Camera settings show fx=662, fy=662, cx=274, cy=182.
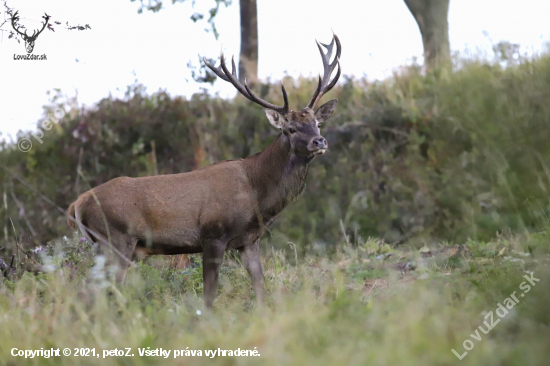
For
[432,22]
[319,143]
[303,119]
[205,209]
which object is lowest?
[205,209]

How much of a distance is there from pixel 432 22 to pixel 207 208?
9760mm

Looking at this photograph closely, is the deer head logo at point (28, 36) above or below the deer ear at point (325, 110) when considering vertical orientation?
above

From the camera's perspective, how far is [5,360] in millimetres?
3914

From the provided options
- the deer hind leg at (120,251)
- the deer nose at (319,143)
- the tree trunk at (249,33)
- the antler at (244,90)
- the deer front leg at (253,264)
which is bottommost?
the deer front leg at (253,264)

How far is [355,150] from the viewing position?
417 inches

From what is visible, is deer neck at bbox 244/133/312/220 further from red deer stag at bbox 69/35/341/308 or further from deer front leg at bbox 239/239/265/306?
deer front leg at bbox 239/239/265/306

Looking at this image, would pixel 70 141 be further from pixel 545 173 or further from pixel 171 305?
pixel 545 173

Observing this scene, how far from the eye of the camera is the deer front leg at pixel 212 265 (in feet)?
19.6

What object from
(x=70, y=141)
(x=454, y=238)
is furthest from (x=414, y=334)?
(x=70, y=141)

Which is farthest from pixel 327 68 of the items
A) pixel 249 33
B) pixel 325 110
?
pixel 249 33

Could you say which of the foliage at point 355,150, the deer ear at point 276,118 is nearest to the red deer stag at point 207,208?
the deer ear at point 276,118

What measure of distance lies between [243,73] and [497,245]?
7276 mm

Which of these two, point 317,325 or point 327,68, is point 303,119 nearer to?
point 327,68

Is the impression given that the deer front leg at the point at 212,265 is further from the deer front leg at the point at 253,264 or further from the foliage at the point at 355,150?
the foliage at the point at 355,150
